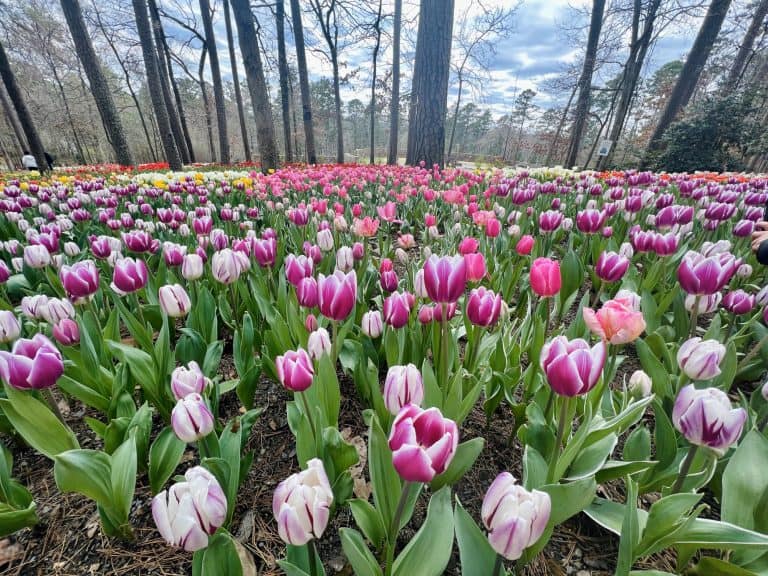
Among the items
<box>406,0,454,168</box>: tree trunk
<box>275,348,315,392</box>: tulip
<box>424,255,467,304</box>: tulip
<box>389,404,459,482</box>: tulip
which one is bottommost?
<box>275,348,315,392</box>: tulip

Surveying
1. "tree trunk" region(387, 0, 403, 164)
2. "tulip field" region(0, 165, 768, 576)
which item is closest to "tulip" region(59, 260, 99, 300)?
"tulip field" region(0, 165, 768, 576)

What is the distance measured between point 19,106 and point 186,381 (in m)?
12.7

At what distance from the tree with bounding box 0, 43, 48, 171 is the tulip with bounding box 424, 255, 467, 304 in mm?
12356

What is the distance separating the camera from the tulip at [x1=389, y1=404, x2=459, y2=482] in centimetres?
65

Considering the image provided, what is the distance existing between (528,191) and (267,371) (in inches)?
112

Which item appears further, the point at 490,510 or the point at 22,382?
the point at 22,382

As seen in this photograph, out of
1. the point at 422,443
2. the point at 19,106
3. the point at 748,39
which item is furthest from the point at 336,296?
the point at 748,39

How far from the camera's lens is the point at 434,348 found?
145cm

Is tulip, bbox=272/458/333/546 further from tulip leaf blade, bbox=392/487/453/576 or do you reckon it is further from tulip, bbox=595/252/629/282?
tulip, bbox=595/252/629/282

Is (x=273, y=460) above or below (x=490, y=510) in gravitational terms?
below

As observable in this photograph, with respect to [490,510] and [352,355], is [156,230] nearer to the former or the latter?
[352,355]

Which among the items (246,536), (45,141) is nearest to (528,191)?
(246,536)

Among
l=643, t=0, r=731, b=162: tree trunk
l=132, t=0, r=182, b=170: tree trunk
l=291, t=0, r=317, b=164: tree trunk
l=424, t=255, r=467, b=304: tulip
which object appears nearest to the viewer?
l=424, t=255, r=467, b=304: tulip

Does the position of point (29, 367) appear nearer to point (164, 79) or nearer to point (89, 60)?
point (89, 60)
